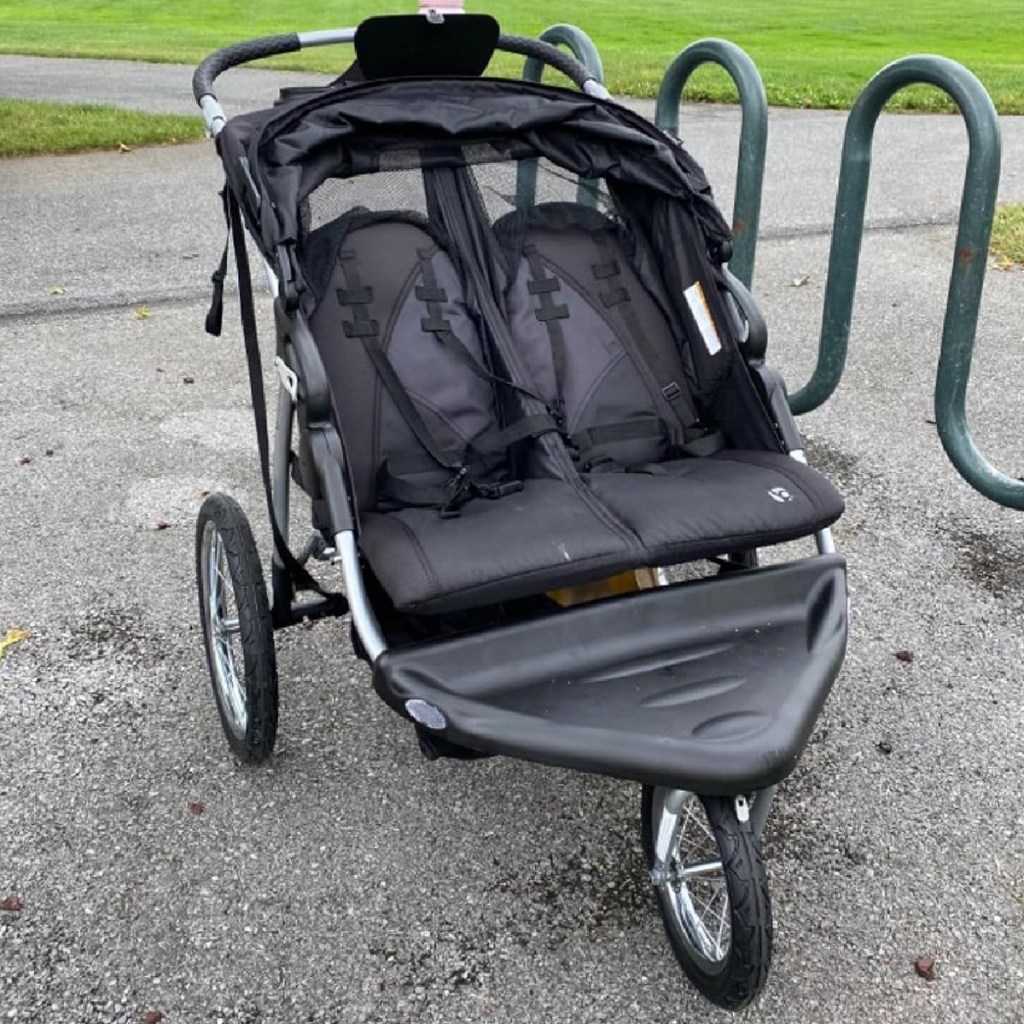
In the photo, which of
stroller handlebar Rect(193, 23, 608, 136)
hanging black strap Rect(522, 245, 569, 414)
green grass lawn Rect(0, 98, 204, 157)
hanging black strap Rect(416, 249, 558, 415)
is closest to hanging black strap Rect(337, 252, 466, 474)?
hanging black strap Rect(416, 249, 558, 415)

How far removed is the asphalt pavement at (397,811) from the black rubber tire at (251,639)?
134mm

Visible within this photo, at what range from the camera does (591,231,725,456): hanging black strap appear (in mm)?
2996

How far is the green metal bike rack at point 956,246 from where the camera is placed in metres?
3.21

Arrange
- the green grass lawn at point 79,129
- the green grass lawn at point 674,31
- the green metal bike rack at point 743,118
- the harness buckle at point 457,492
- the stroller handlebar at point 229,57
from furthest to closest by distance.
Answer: the green grass lawn at point 674,31
the green grass lawn at point 79,129
the green metal bike rack at point 743,118
the stroller handlebar at point 229,57
the harness buckle at point 457,492

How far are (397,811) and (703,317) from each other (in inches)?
54.4

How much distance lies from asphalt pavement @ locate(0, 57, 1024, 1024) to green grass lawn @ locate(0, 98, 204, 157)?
490cm

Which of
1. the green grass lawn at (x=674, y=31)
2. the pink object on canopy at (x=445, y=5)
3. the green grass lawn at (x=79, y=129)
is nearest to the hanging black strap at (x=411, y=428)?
the pink object on canopy at (x=445, y=5)

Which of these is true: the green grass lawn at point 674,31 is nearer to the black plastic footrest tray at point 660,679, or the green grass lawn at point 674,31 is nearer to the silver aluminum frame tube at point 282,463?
the silver aluminum frame tube at point 282,463

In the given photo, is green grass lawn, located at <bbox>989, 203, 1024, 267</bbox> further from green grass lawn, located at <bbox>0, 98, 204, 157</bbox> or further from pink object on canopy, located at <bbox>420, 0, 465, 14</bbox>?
green grass lawn, located at <bbox>0, 98, 204, 157</bbox>

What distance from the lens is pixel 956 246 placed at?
337 cm

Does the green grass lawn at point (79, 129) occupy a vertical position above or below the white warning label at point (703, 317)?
below

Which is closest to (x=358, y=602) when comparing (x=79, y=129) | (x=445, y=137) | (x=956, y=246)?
(x=445, y=137)

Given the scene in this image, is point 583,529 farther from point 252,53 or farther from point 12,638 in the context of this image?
point 12,638

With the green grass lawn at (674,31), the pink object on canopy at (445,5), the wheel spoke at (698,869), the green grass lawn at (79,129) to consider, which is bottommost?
the green grass lawn at (674,31)
